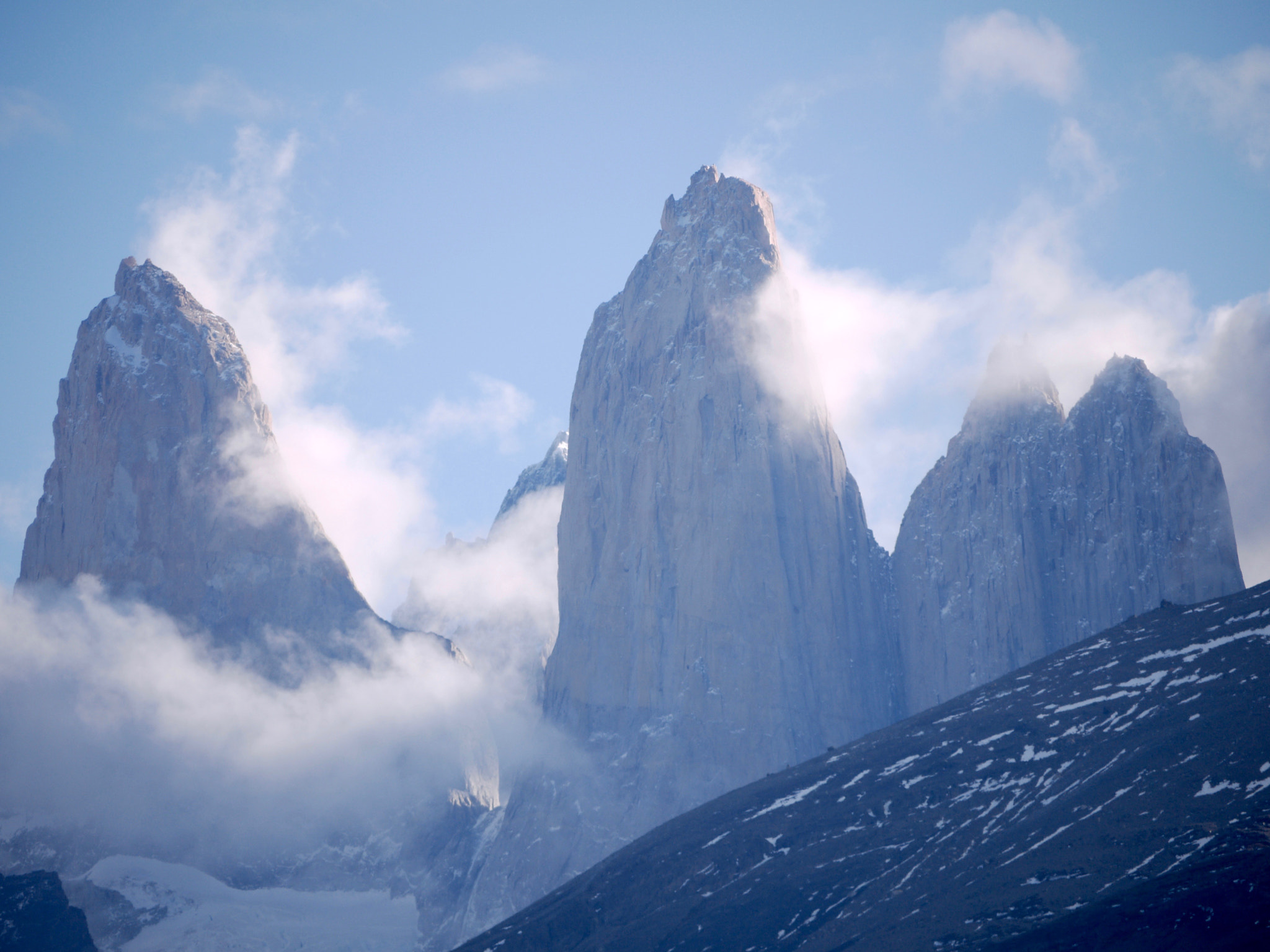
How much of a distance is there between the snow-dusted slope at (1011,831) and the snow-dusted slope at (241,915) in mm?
55529

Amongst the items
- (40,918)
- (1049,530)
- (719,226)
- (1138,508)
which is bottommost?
(40,918)

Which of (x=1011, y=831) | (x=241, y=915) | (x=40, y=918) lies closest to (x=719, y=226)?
(x=1011, y=831)

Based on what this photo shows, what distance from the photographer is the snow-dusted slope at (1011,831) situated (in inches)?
3529

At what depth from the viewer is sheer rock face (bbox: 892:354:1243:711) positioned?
149375 mm

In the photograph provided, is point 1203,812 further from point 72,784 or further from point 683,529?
point 72,784

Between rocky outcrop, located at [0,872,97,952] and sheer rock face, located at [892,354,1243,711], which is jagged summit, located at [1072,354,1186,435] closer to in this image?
sheer rock face, located at [892,354,1243,711]

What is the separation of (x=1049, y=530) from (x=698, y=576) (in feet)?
130

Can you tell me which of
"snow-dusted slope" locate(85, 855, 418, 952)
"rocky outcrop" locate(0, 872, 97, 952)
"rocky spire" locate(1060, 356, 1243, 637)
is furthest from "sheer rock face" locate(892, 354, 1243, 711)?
"rocky outcrop" locate(0, 872, 97, 952)

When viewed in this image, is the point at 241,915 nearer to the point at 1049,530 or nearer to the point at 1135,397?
the point at 1049,530

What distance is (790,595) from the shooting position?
535ft

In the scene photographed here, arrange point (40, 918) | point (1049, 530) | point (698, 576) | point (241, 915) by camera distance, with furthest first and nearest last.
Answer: point (241, 915) < point (40, 918) < point (698, 576) < point (1049, 530)

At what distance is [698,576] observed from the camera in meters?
163

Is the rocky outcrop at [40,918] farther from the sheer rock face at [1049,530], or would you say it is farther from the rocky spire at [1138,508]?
the rocky spire at [1138,508]

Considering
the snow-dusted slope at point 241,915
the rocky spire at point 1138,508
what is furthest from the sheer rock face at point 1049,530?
the snow-dusted slope at point 241,915
